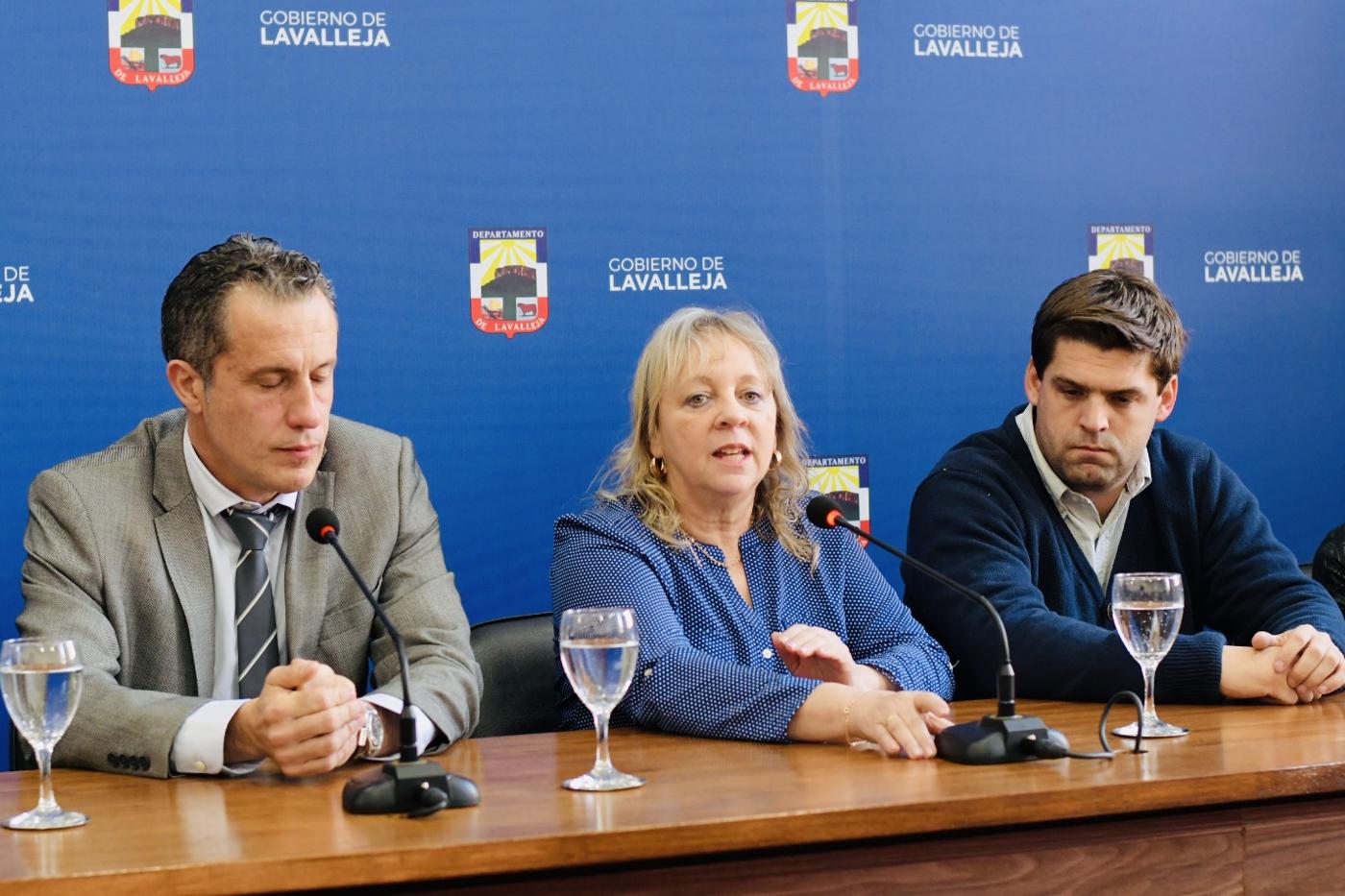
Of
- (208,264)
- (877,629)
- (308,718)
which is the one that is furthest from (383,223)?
(308,718)

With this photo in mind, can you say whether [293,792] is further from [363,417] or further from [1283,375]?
[1283,375]

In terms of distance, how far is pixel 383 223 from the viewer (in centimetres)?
327

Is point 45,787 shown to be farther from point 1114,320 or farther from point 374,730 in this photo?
point 1114,320

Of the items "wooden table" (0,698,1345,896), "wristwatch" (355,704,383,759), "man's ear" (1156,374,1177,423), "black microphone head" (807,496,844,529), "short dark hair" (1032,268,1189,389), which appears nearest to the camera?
"wooden table" (0,698,1345,896)

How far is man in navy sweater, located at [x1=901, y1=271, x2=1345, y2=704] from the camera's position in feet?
8.71

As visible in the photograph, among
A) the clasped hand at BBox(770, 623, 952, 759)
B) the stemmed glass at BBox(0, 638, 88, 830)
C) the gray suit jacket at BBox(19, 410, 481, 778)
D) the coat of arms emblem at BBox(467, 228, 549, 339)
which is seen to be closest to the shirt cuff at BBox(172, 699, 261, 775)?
the gray suit jacket at BBox(19, 410, 481, 778)

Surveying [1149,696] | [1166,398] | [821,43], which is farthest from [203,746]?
[821,43]

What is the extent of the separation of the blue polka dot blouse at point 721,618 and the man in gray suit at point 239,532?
0.73 ft

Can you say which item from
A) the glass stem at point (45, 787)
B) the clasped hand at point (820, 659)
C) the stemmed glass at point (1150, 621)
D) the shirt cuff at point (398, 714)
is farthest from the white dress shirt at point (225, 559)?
the stemmed glass at point (1150, 621)

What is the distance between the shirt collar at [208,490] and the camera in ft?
7.79

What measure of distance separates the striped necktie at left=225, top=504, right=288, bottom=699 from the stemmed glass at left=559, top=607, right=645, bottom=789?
0.76m

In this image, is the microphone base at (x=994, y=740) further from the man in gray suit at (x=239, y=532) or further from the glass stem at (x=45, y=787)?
the glass stem at (x=45, y=787)

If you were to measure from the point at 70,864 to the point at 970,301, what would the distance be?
→ 261 cm

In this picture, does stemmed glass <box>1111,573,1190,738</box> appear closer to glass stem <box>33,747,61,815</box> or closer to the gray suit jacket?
the gray suit jacket
